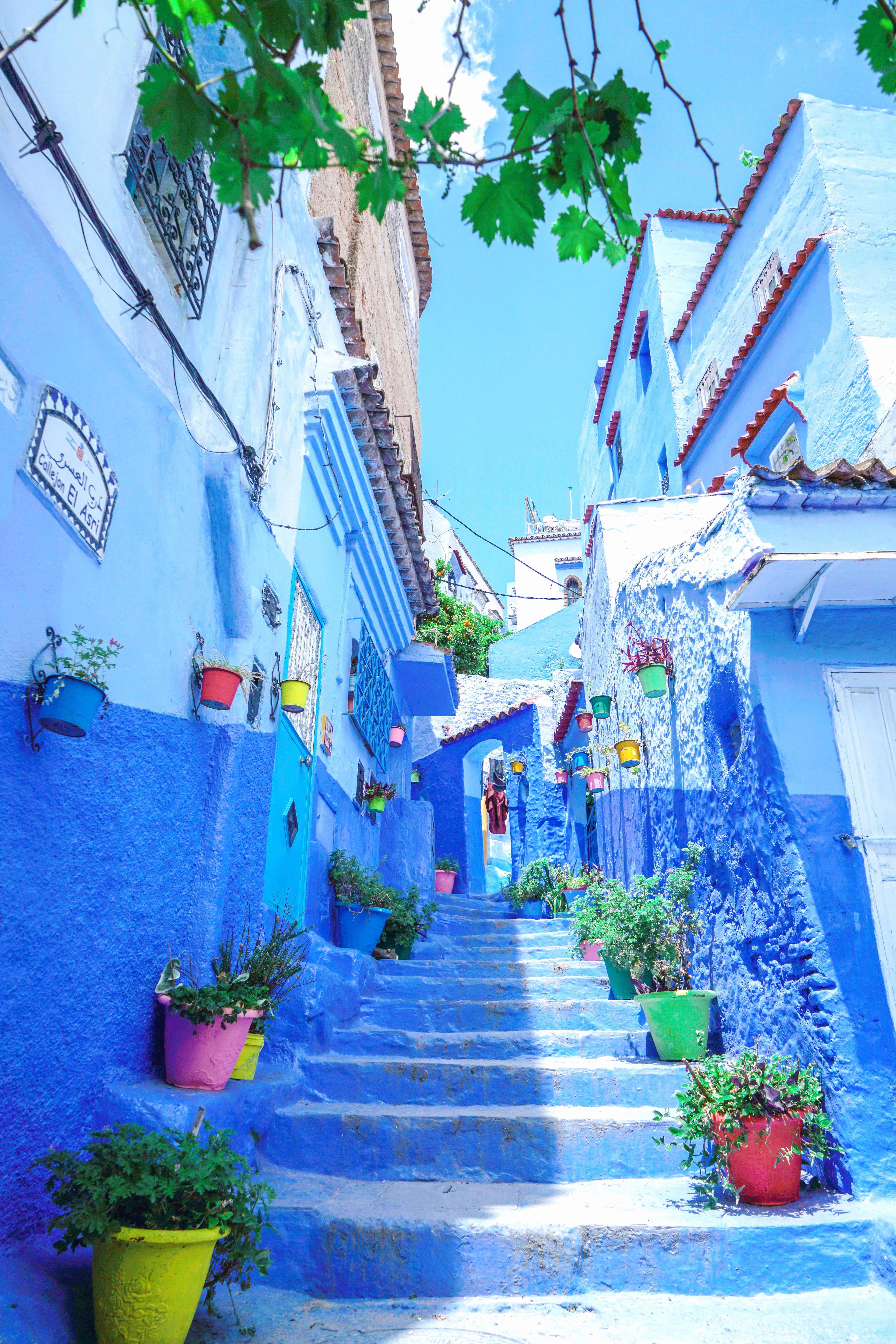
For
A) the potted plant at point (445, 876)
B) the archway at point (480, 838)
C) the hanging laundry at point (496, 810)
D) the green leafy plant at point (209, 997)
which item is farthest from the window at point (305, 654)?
the hanging laundry at point (496, 810)

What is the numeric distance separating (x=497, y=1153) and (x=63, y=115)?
5.08m

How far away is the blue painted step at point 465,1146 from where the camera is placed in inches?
176

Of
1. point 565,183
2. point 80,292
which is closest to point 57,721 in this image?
point 80,292

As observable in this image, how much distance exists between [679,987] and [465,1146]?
6.65ft

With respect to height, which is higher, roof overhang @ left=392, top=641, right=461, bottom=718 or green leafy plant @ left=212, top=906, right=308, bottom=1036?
roof overhang @ left=392, top=641, right=461, bottom=718

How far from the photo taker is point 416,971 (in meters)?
7.17

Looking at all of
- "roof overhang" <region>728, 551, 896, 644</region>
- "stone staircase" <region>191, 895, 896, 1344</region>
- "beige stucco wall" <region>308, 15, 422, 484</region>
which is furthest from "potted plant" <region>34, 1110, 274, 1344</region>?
"beige stucco wall" <region>308, 15, 422, 484</region>

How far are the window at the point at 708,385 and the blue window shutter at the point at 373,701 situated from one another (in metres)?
5.76

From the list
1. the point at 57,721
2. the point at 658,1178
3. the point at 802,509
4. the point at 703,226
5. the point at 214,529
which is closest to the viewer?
the point at 57,721

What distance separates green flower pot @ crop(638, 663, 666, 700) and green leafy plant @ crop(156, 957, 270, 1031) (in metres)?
3.83

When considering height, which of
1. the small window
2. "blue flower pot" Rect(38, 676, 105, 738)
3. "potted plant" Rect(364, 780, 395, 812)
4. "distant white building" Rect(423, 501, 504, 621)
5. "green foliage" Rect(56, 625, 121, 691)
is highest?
"distant white building" Rect(423, 501, 504, 621)

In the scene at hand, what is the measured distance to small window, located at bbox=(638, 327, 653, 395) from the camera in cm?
1562

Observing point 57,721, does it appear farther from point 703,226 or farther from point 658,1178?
point 703,226

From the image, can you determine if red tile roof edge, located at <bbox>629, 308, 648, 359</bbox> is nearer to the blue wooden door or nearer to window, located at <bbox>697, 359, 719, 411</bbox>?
window, located at <bbox>697, 359, 719, 411</bbox>
